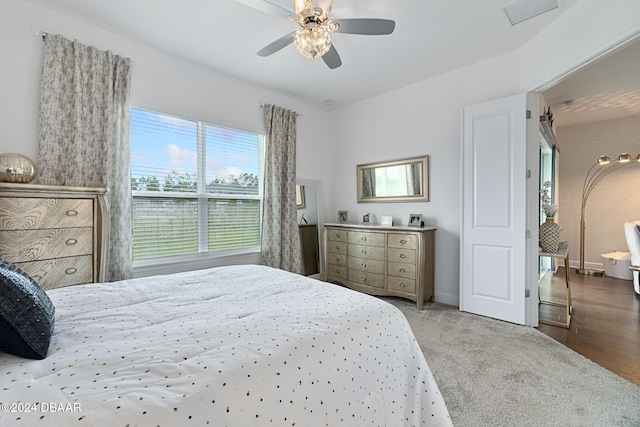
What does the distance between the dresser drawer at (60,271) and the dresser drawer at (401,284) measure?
10.0ft

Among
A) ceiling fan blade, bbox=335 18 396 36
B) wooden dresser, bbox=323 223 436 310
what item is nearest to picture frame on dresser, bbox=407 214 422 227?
wooden dresser, bbox=323 223 436 310

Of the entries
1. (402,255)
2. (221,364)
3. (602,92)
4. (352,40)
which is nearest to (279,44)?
(352,40)

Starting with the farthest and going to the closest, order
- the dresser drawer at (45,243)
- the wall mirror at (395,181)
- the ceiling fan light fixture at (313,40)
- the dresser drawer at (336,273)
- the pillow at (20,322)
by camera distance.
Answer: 1. the dresser drawer at (336,273)
2. the wall mirror at (395,181)
3. the ceiling fan light fixture at (313,40)
4. the dresser drawer at (45,243)
5. the pillow at (20,322)

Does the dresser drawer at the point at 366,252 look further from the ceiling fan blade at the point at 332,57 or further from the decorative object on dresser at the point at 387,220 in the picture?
the ceiling fan blade at the point at 332,57

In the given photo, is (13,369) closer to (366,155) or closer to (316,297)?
(316,297)

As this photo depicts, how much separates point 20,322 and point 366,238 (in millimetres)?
3352

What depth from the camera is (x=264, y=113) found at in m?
3.84

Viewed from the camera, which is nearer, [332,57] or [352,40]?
[332,57]

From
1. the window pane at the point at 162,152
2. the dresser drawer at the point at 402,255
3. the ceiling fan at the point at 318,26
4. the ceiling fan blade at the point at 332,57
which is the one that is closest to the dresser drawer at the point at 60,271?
the window pane at the point at 162,152

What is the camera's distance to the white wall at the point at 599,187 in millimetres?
4879

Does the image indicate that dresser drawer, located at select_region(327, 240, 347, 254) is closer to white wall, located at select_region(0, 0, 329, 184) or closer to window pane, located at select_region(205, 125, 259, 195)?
white wall, located at select_region(0, 0, 329, 184)

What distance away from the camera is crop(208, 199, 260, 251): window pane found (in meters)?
3.46

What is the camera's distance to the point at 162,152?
3.04m

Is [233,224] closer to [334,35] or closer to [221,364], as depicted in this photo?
[334,35]
